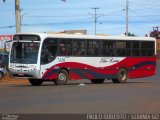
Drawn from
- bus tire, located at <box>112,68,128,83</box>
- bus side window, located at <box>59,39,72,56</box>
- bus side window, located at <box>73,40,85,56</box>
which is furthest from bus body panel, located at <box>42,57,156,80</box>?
bus side window, located at <box>59,39,72,56</box>

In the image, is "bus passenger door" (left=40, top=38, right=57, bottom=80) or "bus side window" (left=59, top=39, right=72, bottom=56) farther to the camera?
"bus side window" (left=59, top=39, right=72, bottom=56)

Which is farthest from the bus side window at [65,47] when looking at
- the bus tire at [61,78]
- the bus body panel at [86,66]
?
the bus tire at [61,78]

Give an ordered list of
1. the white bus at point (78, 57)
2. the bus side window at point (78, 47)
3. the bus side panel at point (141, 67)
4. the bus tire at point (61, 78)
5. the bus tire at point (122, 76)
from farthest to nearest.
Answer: the bus side panel at point (141, 67) → the bus tire at point (122, 76) → the bus side window at point (78, 47) → the bus tire at point (61, 78) → the white bus at point (78, 57)

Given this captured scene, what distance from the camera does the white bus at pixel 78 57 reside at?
98.2 feet

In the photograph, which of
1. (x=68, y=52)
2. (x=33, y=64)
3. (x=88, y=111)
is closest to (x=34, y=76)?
(x=33, y=64)

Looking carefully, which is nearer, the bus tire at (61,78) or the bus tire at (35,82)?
the bus tire at (61,78)

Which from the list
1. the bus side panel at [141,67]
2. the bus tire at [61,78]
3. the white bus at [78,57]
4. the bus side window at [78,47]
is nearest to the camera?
the white bus at [78,57]

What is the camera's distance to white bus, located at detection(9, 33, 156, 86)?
2994cm

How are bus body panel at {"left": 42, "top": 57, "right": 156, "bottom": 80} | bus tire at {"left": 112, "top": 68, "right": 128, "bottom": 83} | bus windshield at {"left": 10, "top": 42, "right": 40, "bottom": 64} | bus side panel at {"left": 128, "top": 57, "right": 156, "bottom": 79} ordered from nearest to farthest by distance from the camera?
bus windshield at {"left": 10, "top": 42, "right": 40, "bottom": 64}
bus body panel at {"left": 42, "top": 57, "right": 156, "bottom": 80}
bus tire at {"left": 112, "top": 68, "right": 128, "bottom": 83}
bus side panel at {"left": 128, "top": 57, "right": 156, "bottom": 79}

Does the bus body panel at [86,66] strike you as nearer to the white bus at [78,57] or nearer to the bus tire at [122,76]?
the white bus at [78,57]

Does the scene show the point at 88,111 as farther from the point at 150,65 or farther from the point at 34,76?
the point at 150,65

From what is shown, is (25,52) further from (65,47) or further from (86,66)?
(86,66)

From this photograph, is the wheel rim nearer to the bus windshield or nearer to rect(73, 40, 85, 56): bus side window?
rect(73, 40, 85, 56): bus side window

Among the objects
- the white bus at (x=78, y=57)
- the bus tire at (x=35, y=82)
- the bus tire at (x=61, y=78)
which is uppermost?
the white bus at (x=78, y=57)
